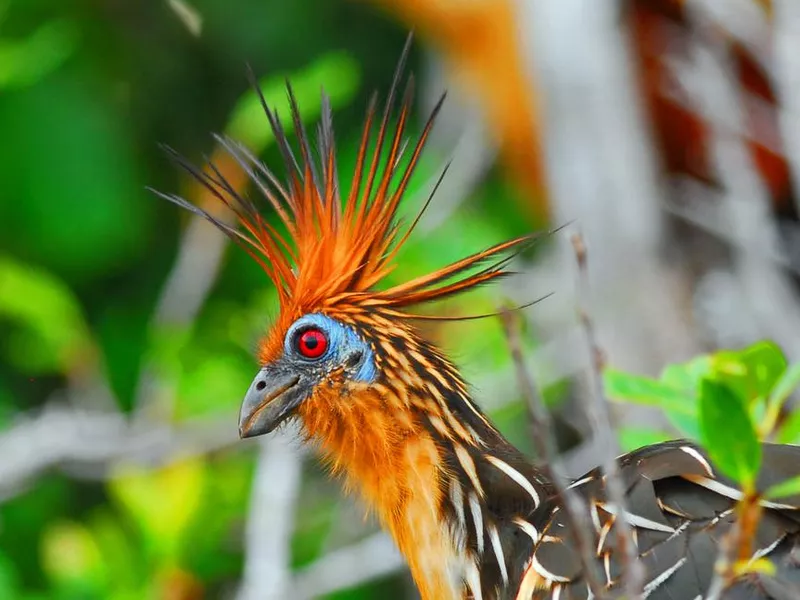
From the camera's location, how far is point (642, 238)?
4211 mm

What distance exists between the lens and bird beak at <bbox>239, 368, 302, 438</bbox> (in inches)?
90.0

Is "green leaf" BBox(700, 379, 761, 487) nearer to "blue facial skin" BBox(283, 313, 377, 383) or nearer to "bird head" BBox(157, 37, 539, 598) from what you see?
"bird head" BBox(157, 37, 539, 598)

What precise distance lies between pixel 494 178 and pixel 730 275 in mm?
1261

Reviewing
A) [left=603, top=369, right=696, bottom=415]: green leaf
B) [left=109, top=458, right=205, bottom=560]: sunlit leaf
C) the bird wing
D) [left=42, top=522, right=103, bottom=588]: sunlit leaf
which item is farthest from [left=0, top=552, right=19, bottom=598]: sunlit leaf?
[left=603, top=369, right=696, bottom=415]: green leaf

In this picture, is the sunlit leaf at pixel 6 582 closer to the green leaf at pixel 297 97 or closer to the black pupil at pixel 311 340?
the green leaf at pixel 297 97

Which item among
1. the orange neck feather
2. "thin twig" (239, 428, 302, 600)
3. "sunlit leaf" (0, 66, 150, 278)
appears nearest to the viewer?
the orange neck feather

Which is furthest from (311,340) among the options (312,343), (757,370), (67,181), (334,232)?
(67,181)

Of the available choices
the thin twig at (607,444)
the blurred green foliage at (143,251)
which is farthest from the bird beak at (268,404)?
the blurred green foliage at (143,251)

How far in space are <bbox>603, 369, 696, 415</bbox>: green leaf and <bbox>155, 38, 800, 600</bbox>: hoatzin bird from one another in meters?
0.10

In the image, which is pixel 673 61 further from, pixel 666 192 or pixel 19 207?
pixel 19 207

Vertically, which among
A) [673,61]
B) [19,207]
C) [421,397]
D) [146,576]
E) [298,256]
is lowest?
[146,576]

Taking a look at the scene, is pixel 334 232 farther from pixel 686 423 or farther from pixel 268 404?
pixel 686 423

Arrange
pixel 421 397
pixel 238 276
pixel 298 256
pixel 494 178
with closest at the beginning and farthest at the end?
1. pixel 421 397
2. pixel 298 256
3. pixel 238 276
4. pixel 494 178

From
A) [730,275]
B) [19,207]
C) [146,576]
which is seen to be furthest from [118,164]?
[730,275]
